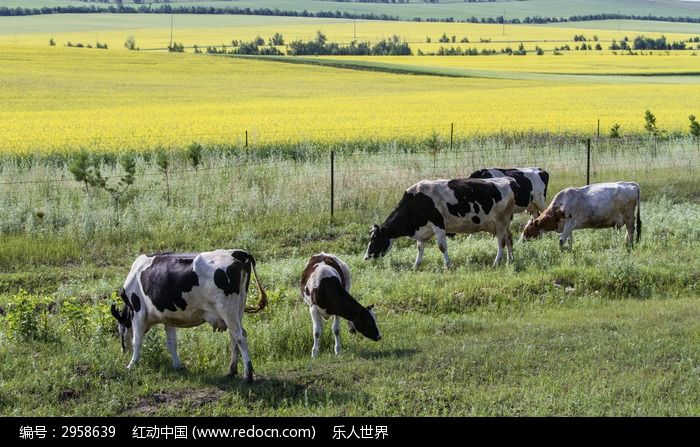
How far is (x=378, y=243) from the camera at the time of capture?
17062 millimetres

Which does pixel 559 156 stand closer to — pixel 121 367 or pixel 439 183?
pixel 439 183

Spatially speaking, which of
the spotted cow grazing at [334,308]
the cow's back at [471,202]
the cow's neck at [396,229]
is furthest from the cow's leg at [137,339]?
the cow's back at [471,202]

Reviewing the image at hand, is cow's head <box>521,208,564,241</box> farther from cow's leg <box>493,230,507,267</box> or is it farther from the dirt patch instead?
the dirt patch

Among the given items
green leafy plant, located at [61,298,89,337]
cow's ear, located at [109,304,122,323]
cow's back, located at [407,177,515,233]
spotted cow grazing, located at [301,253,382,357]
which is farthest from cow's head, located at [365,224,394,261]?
cow's ear, located at [109,304,122,323]

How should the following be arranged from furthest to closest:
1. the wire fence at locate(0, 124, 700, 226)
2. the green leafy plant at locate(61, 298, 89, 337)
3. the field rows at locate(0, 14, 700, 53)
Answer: the field rows at locate(0, 14, 700, 53), the wire fence at locate(0, 124, 700, 226), the green leafy plant at locate(61, 298, 89, 337)

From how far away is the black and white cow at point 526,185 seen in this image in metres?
19.2

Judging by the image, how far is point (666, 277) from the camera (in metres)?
15.0

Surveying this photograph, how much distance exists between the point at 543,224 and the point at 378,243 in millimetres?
3187

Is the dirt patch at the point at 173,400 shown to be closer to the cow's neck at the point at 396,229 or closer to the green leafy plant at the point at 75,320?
the green leafy plant at the point at 75,320

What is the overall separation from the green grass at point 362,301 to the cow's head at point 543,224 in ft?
1.00

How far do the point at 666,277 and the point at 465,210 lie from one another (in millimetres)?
3571

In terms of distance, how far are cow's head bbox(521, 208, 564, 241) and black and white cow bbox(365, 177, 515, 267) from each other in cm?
111

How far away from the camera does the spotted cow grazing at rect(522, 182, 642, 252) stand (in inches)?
696

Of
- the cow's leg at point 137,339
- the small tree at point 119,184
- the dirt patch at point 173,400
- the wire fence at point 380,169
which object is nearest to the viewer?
the dirt patch at point 173,400
